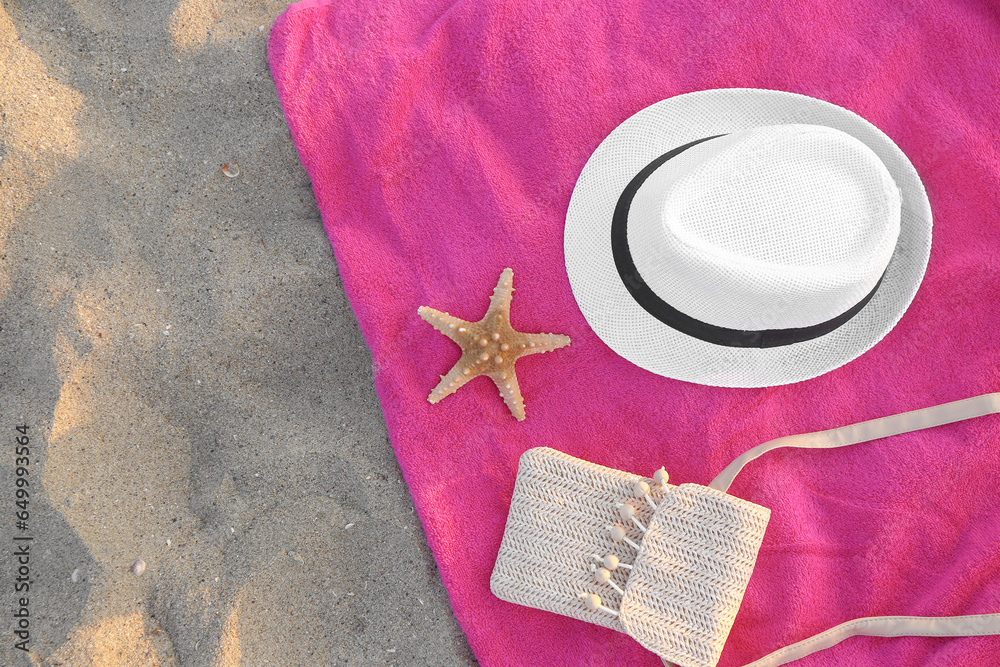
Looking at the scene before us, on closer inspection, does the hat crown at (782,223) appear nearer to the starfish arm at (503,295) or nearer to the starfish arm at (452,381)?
the starfish arm at (503,295)

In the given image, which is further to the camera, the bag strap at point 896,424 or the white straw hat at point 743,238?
the bag strap at point 896,424

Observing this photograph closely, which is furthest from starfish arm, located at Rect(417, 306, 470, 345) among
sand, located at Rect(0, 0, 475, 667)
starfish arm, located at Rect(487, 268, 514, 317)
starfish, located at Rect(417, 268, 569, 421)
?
sand, located at Rect(0, 0, 475, 667)

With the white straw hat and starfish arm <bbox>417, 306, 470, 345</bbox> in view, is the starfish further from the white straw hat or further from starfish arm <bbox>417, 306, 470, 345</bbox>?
the white straw hat

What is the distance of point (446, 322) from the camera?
1.96 meters

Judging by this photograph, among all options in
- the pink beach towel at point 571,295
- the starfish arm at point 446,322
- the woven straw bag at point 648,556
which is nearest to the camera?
the woven straw bag at point 648,556

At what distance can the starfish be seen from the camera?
1.96 meters

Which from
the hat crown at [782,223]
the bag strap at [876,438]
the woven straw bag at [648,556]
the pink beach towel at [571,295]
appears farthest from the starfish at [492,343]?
the bag strap at [876,438]

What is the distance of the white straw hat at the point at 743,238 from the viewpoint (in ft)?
4.93

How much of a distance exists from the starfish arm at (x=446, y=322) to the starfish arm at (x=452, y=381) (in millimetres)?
86

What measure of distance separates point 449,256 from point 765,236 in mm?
1046

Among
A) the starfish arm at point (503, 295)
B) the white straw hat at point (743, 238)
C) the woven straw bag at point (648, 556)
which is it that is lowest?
the woven straw bag at point (648, 556)

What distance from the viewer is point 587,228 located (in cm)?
201

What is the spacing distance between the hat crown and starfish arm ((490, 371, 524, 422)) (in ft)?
2.17

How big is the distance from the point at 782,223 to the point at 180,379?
6.20 feet
